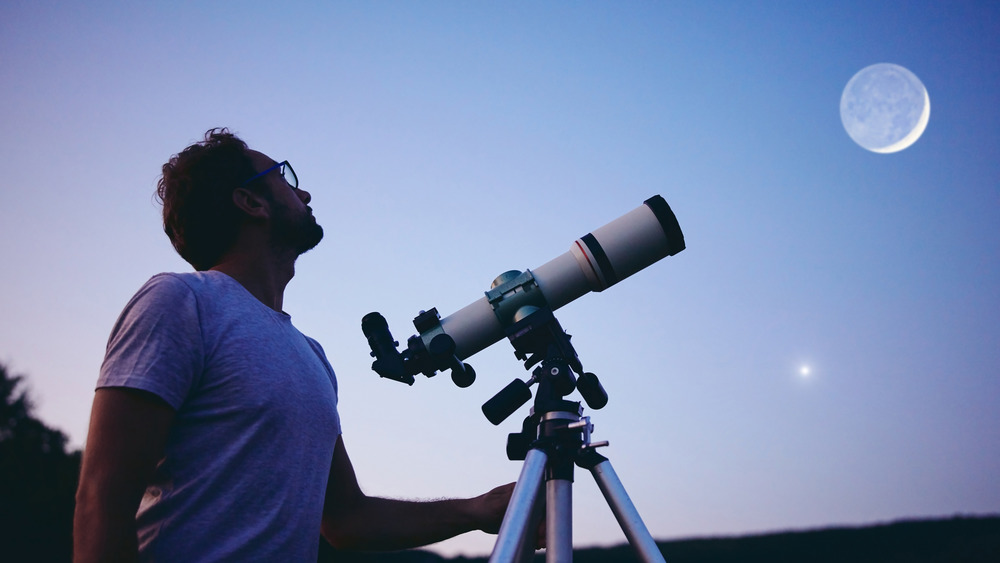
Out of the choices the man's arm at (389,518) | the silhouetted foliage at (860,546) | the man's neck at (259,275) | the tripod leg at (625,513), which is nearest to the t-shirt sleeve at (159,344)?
the man's neck at (259,275)

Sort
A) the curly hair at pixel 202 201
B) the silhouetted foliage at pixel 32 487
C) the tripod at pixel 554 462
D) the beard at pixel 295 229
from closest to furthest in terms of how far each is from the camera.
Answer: the tripod at pixel 554 462, the curly hair at pixel 202 201, the beard at pixel 295 229, the silhouetted foliage at pixel 32 487

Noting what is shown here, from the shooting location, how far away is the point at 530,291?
2984mm

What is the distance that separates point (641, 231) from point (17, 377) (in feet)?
109

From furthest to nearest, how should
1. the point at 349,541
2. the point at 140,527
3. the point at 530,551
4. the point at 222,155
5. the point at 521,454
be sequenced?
the point at 222,155, the point at 349,541, the point at 521,454, the point at 530,551, the point at 140,527

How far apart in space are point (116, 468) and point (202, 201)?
1.46 metres

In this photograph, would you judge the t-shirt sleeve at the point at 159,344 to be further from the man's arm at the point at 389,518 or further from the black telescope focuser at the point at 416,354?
the black telescope focuser at the point at 416,354

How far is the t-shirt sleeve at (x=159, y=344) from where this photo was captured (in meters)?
1.70

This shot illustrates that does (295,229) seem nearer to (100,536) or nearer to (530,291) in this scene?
(530,291)

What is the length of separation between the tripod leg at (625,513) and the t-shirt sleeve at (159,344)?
1.31m

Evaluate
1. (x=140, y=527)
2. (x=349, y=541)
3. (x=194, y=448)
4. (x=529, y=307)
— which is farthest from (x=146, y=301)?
(x=529, y=307)

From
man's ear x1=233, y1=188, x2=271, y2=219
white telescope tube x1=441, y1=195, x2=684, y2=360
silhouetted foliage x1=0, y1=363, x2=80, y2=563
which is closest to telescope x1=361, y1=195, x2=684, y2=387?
white telescope tube x1=441, y1=195, x2=684, y2=360

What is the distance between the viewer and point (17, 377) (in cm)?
2739

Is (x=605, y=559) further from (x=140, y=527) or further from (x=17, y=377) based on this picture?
(x=17, y=377)

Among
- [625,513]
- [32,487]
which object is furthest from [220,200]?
[32,487]
